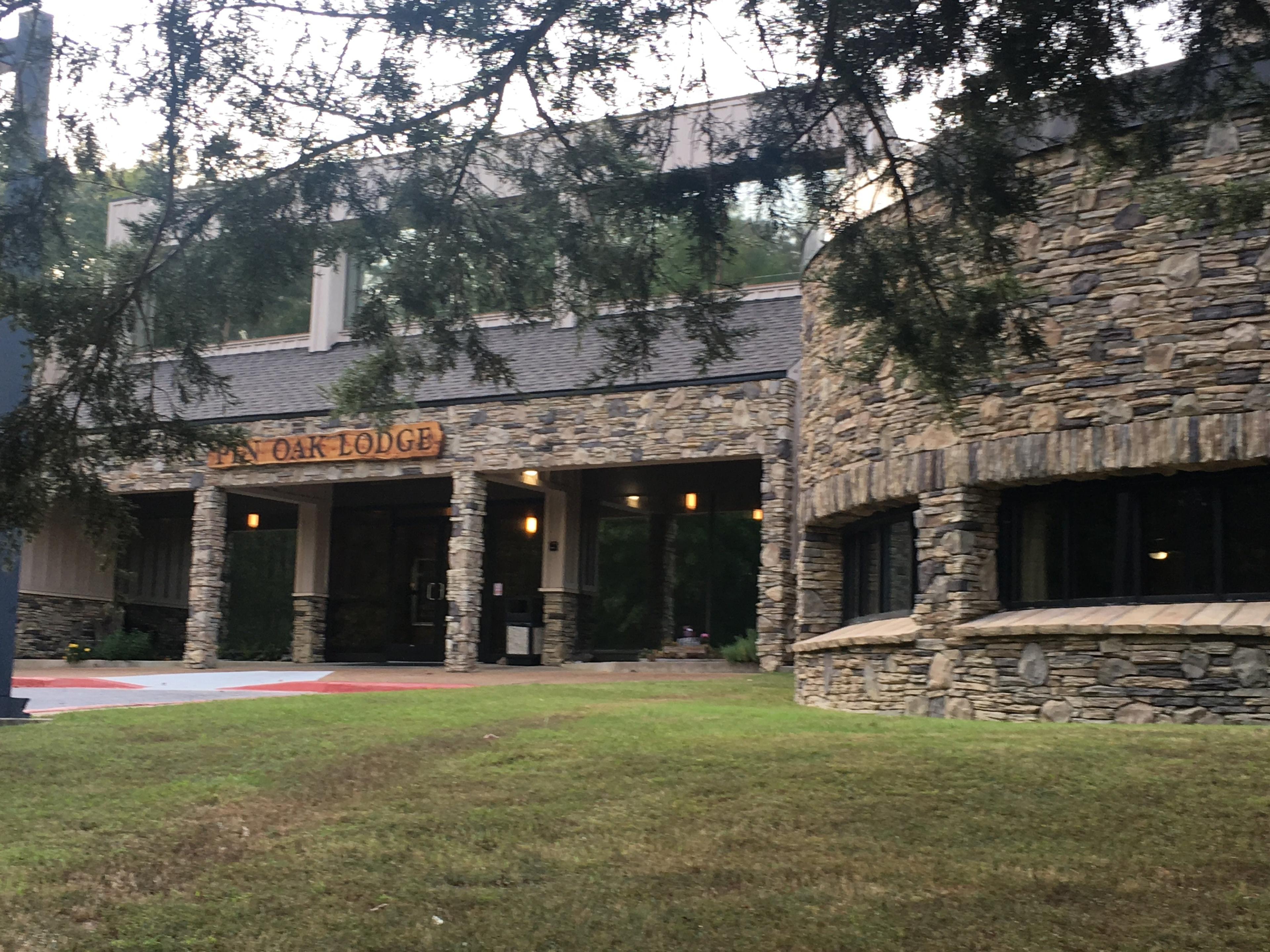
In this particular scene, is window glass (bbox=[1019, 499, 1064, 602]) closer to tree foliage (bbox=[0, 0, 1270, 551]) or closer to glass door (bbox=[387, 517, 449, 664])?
tree foliage (bbox=[0, 0, 1270, 551])

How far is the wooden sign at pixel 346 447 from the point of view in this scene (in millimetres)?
21672

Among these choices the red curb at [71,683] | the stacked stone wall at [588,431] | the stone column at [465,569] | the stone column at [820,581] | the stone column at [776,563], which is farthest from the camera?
the stone column at [465,569]

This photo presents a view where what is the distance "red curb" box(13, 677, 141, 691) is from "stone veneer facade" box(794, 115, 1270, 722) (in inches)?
388

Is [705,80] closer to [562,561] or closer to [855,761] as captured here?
[855,761]

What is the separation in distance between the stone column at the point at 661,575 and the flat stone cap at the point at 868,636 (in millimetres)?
9285

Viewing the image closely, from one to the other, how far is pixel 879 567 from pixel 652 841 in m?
7.29

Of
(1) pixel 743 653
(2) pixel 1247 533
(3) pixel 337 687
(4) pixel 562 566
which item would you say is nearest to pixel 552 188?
(2) pixel 1247 533

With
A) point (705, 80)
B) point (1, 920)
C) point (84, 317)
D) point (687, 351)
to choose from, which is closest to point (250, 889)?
point (1, 920)

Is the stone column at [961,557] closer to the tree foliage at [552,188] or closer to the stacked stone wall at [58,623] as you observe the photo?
the tree foliage at [552,188]

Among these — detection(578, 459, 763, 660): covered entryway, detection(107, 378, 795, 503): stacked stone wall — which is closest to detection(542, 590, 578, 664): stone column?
detection(578, 459, 763, 660): covered entryway

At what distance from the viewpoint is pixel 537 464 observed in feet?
68.2

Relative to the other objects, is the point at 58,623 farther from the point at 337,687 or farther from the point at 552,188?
the point at 552,188

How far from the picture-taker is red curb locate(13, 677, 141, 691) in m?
17.3

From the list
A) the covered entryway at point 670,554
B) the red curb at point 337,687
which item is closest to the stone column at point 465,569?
the covered entryway at point 670,554
